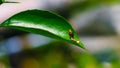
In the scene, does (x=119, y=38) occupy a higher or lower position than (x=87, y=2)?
lower

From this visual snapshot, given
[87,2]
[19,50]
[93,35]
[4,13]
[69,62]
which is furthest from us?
[93,35]

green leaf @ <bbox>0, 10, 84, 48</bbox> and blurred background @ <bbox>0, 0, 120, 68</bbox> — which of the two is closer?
green leaf @ <bbox>0, 10, 84, 48</bbox>

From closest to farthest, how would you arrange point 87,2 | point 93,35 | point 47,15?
point 47,15, point 87,2, point 93,35

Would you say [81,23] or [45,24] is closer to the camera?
[45,24]

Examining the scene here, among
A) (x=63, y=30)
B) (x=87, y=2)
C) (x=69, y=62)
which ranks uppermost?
(x=87, y=2)

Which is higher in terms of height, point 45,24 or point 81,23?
point 81,23

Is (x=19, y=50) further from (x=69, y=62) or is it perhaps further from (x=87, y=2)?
(x=87, y=2)

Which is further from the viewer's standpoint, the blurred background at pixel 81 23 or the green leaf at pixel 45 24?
the blurred background at pixel 81 23

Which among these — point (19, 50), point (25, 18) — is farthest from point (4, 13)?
point (25, 18)
